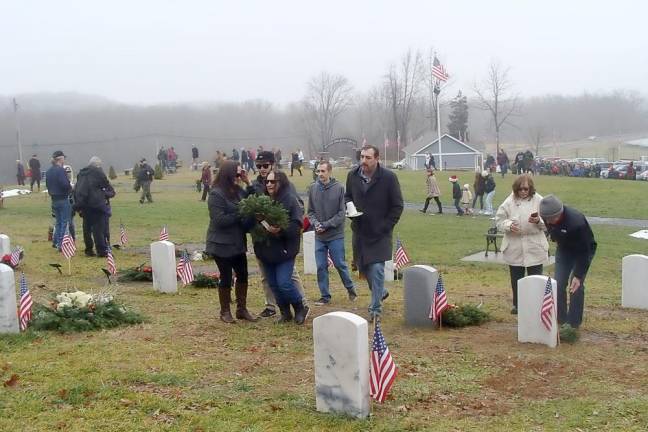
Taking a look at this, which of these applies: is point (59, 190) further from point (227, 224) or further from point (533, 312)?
point (533, 312)

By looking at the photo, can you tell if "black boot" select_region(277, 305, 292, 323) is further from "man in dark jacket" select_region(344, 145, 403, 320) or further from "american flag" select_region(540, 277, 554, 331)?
"american flag" select_region(540, 277, 554, 331)

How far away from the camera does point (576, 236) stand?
752cm

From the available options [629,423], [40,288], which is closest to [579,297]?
[629,423]

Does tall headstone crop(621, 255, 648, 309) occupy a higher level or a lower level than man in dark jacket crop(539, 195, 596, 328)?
lower

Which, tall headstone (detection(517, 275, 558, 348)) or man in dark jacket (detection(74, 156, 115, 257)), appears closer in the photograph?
tall headstone (detection(517, 275, 558, 348))

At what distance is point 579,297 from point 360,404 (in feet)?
12.0

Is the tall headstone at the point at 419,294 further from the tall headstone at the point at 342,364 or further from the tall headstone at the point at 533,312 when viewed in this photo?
the tall headstone at the point at 342,364

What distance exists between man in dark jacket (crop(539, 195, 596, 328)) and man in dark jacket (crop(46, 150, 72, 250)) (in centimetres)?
992

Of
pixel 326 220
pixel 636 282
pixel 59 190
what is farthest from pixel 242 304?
pixel 59 190

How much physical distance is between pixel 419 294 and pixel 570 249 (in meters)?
1.69

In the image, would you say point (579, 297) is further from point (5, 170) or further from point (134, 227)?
point (5, 170)

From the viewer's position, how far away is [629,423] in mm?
5051

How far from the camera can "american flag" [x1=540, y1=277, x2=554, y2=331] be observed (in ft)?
22.8

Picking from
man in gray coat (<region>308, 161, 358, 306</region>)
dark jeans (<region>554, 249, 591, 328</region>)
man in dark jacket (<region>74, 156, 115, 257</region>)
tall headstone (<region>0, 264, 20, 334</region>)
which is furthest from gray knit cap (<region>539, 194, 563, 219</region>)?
man in dark jacket (<region>74, 156, 115, 257</region>)
